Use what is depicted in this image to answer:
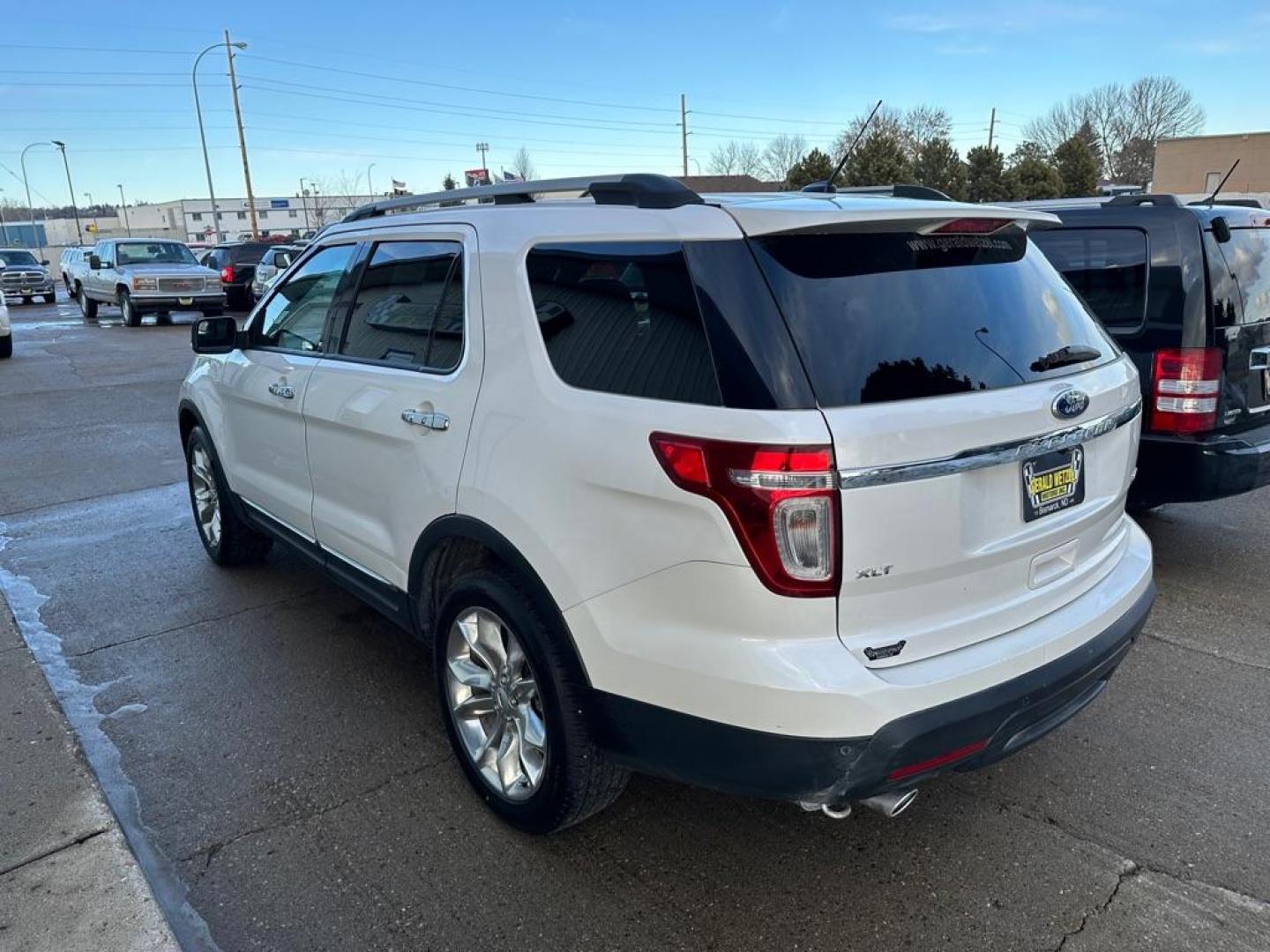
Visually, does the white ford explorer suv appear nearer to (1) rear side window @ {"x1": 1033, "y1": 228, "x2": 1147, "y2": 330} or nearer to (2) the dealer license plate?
(2) the dealer license plate

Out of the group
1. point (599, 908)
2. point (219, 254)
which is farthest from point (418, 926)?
point (219, 254)

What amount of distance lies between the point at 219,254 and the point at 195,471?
71.8 feet

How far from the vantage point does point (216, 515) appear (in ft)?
17.3

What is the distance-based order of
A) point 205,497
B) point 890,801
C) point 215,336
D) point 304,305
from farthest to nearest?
point 205,497, point 215,336, point 304,305, point 890,801

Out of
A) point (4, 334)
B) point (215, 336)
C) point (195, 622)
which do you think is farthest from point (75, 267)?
point (195, 622)

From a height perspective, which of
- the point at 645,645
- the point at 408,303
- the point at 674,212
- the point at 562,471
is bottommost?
the point at 645,645

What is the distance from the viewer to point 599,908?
261 cm

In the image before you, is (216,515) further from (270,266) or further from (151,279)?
(270,266)

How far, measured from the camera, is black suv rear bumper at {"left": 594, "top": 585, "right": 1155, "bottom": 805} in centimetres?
215

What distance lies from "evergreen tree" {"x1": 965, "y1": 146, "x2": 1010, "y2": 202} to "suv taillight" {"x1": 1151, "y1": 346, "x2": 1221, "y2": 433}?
36567mm

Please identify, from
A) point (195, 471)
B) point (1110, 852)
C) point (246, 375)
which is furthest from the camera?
point (195, 471)

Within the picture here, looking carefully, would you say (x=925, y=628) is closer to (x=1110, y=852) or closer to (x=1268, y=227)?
(x=1110, y=852)

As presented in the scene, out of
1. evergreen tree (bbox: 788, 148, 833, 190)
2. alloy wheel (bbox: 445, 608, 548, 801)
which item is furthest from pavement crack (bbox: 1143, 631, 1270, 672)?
evergreen tree (bbox: 788, 148, 833, 190)

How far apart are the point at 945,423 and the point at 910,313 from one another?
13.9 inches
